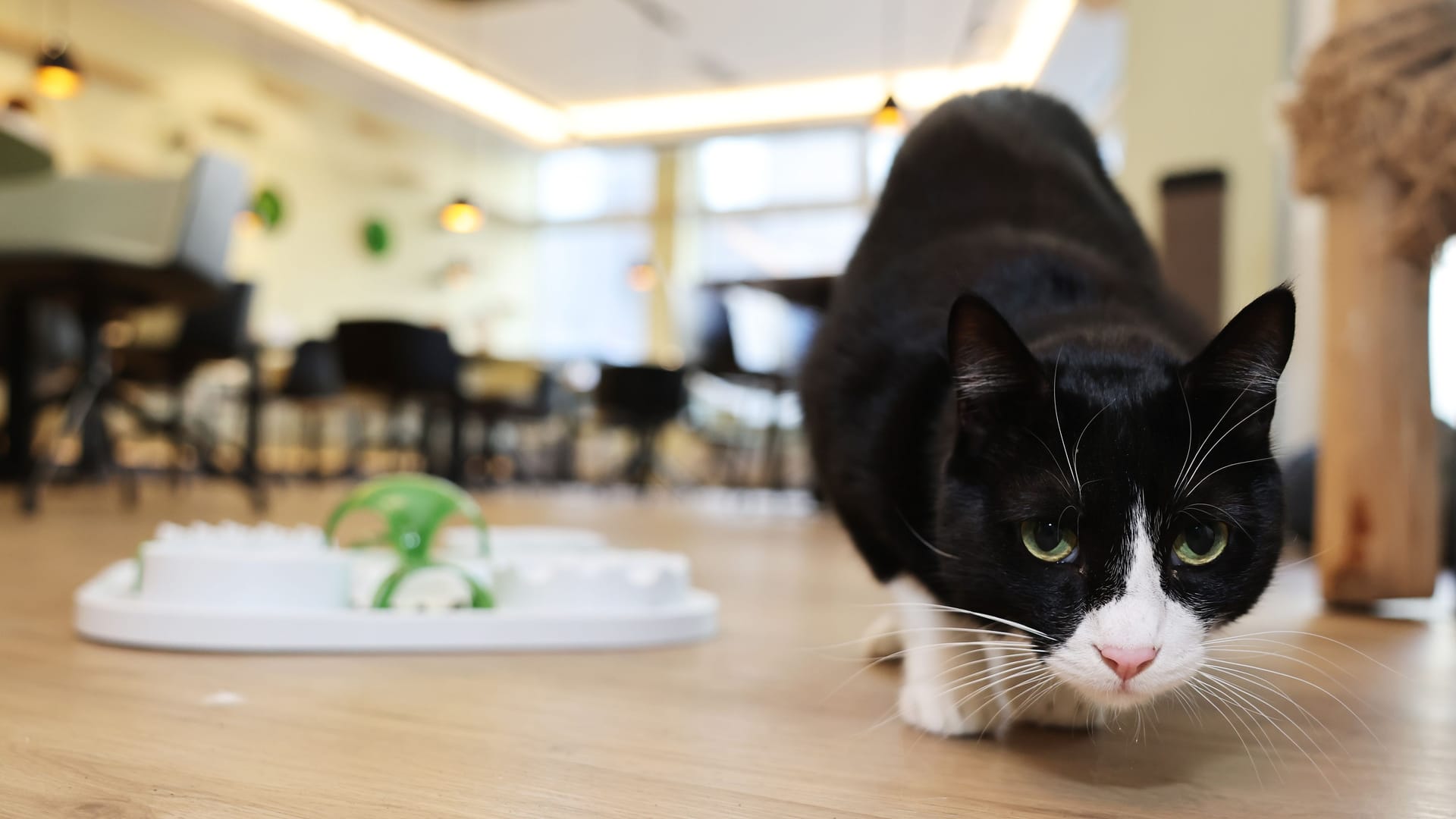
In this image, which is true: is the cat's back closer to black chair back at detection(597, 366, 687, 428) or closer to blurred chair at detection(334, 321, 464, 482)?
blurred chair at detection(334, 321, 464, 482)

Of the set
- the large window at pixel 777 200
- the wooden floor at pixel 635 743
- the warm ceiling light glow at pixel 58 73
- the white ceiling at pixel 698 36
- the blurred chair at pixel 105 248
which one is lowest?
the wooden floor at pixel 635 743

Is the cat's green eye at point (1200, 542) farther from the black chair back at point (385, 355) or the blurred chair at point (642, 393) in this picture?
the blurred chair at point (642, 393)

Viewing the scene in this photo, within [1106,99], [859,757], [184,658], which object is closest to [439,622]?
[184,658]

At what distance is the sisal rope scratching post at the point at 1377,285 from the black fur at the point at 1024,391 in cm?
42

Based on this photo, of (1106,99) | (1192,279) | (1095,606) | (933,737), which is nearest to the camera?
(1095,606)

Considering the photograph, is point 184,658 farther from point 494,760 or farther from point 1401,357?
point 1401,357

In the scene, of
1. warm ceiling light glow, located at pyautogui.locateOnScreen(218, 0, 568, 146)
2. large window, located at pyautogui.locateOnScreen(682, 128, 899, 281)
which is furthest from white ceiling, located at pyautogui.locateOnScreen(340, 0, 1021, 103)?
large window, located at pyautogui.locateOnScreen(682, 128, 899, 281)

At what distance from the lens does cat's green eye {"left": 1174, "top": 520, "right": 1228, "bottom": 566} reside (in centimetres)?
66

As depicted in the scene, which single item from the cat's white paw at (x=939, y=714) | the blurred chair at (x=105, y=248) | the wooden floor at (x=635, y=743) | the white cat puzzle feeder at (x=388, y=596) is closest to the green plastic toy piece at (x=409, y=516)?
the white cat puzzle feeder at (x=388, y=596)

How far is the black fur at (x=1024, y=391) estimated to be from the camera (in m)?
0.66

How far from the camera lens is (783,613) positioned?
1.43 meters

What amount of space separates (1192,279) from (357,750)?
2694 mm

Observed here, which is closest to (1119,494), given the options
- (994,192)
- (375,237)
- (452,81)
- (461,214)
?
(994,192)

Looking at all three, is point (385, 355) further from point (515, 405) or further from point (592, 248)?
point (592, 248)
